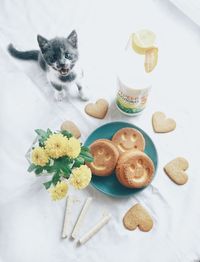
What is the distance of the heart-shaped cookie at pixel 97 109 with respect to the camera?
85cm

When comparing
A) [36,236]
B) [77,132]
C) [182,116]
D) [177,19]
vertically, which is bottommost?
[36,236]

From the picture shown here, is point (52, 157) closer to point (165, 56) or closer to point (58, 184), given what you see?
point (58, 184)

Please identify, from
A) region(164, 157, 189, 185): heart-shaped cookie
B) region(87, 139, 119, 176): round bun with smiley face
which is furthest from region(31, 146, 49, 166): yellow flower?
region(164, 157, 189, 185): heart-shaped cookie

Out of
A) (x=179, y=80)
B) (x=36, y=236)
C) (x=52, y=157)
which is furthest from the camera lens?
(x=179, y=80)

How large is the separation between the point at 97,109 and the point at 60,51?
0.17 m

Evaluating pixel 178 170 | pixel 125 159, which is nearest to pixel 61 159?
pixel 125 159

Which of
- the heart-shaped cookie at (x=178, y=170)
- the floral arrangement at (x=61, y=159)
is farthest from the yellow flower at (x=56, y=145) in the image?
the heart-shaped cookie at (x=178, y=170)

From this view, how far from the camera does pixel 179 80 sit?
886 mm

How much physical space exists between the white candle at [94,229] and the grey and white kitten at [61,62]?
265 millimetres

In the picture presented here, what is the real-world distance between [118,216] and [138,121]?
A: 209mm

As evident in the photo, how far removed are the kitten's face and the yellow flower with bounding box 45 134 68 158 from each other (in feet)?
0.58

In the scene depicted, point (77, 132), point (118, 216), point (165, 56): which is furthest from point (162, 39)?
point (118, 216)

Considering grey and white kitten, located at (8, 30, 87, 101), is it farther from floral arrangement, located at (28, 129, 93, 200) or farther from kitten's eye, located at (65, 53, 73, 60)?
floral arrangement, located at (28, 129, 93, 200)

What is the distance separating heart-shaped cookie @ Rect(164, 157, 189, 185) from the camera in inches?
31.5
